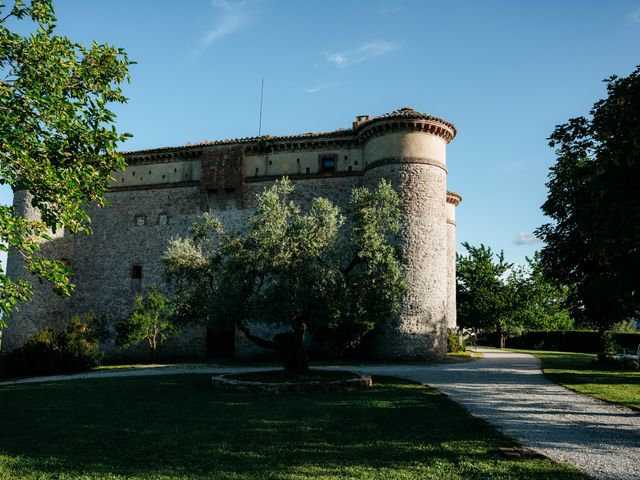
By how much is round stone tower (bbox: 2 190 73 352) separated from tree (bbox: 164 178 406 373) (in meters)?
20.3

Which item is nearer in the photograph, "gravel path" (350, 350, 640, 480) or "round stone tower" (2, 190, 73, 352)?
"gravel path" (350, 350, 640, 480)

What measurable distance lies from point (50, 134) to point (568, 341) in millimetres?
46892

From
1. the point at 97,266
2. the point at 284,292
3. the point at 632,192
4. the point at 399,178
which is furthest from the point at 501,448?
the point at 97,266

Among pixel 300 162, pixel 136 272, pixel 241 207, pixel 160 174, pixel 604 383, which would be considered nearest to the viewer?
pixel 604 383

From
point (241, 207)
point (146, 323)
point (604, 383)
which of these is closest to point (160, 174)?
point (241, 207)

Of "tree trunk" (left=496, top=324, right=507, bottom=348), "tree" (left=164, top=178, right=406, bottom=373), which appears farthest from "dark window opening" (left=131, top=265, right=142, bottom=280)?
"tree trunk" (left=496, top=324, right=507, bottom=348)

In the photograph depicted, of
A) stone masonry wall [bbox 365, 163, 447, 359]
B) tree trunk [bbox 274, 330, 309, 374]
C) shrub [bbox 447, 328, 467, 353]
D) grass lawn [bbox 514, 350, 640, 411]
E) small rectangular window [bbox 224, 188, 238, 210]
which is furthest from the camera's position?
shrub [bbox 447, 328, 467, 353]

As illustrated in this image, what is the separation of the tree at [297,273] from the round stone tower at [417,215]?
10.3 metres

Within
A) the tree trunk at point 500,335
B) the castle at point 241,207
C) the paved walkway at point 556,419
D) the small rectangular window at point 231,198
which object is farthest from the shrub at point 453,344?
the small rectangular window at point 231,198

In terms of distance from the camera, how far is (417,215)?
89.2ft

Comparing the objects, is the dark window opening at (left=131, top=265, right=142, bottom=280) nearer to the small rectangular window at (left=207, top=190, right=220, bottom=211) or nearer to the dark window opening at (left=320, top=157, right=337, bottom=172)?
the small rectangular window at (left=207, top=190, right=220, bottom=211)

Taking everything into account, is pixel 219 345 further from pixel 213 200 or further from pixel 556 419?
pixel 556 419

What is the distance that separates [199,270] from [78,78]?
7.33 meters

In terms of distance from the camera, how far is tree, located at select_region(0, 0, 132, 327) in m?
9.68
